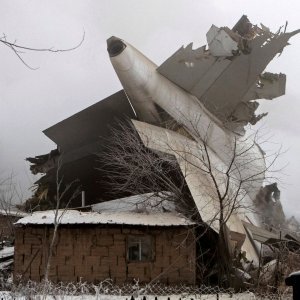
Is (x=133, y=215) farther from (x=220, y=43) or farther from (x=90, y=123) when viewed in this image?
(x=220, y=43)

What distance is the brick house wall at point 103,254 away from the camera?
1505 cm

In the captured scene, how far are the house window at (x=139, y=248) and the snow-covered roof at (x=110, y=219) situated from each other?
596mm

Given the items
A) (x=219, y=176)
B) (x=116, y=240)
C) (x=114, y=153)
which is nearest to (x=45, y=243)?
(x=116, y=240)

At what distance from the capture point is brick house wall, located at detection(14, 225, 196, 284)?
15.1 meters

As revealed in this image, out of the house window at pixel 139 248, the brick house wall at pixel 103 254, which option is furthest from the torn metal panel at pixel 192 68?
the house window at pixel 139 248

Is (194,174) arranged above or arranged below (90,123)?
below

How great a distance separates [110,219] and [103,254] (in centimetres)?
113

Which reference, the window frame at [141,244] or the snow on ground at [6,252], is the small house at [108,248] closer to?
the window frame at [141,244]

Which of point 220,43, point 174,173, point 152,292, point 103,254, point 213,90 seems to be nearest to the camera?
point 152,292

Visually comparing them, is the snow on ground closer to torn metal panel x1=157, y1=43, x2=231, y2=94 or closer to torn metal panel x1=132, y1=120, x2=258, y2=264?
torn metal panel x1=132, y1=120, x2=258, y2=264

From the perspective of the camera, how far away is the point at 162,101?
18672 mm

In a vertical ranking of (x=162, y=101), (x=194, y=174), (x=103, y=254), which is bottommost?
(x=103, y=254)

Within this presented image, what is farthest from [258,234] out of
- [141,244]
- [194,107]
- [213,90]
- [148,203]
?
[213,90]

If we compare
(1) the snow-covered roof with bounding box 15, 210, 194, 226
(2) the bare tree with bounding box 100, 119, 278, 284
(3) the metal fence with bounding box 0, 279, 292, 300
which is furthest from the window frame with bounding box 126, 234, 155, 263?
(2) the bare tree with bounding box 100, 119, 278, 284
